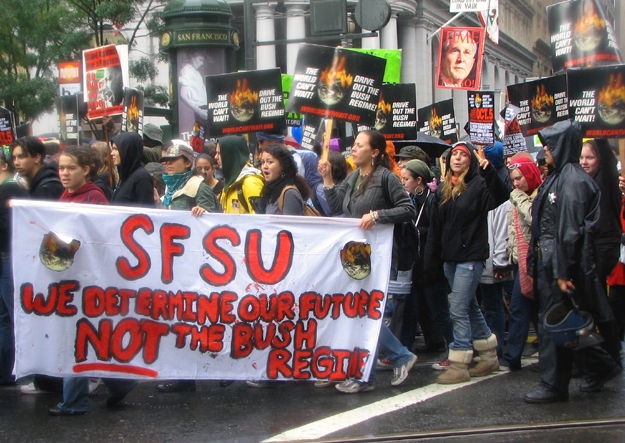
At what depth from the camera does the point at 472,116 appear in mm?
10562

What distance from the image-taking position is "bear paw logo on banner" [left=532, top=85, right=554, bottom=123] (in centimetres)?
1032

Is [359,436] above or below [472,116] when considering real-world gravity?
below

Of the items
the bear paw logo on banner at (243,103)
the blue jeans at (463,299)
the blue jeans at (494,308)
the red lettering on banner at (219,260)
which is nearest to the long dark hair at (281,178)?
the red lettering on banner at (219,260)

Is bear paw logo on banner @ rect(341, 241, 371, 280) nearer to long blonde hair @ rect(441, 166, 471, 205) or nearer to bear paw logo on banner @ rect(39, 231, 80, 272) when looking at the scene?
long blonde hair @ rect(441, 166, 471, 205)

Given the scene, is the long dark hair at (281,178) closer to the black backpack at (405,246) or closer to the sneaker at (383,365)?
the black backpack at (405,246)

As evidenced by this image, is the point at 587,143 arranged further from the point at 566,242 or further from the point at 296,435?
the point at 296,435

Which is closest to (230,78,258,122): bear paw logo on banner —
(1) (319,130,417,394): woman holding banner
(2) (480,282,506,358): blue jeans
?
(1) (319,130,417,394): woman holding banner

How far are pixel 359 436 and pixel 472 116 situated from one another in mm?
6706

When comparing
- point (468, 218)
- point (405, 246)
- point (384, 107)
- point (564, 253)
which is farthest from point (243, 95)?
point (564, 253)

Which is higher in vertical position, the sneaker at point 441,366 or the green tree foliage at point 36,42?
the green tree foliage at point 36,42

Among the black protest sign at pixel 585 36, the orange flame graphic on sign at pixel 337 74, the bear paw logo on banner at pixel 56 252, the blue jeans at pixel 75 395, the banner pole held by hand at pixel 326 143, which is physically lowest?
the blue jeans at pixel 75 395

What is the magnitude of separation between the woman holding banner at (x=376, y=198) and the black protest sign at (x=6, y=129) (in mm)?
6842

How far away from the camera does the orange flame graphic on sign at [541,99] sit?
1032cm

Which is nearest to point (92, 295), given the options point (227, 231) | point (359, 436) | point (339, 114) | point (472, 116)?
point (227, 231)
